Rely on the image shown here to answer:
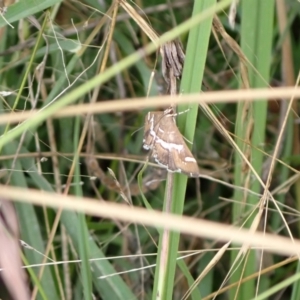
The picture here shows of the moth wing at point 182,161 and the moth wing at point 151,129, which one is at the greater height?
the moth wing at point 151,129

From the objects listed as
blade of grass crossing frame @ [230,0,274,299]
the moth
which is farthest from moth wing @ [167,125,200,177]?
blade of grass crossing frame @ [230,0,274,299]

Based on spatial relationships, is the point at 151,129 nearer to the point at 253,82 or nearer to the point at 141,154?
the point at 253,82

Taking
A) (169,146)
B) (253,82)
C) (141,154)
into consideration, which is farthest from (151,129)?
(141,154)

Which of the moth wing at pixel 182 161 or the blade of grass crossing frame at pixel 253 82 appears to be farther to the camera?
the blade of grass crossing frame at pixel 253 82

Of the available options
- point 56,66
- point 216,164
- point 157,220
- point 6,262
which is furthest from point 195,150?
point 157,220

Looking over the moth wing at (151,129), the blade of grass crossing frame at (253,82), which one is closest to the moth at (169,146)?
the moth wing at (151,129)

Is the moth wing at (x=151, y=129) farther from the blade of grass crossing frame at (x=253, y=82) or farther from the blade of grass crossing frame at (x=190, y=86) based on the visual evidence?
the blade of grass crossing frame at (x=253, y=82)

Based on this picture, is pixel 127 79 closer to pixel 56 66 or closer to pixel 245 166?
pixel 56 66
